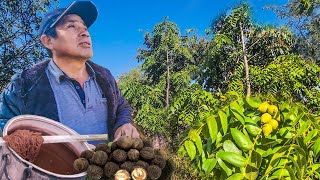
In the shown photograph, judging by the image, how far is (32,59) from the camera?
3896 mm

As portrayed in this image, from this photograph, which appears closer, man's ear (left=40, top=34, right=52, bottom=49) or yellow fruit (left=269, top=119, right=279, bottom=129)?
yellow fruit (left=269, top=119, right=279, bottom=129)

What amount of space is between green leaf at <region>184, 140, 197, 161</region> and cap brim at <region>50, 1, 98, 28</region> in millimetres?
2763

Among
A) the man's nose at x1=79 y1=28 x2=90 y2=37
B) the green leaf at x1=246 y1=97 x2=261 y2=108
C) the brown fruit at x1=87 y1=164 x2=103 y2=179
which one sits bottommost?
the brown fruit at x1=87 y1=164 x2=103 y2=179

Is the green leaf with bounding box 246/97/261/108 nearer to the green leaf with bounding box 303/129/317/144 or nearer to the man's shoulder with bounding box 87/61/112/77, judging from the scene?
the green leaf with bounding box 303/129/317/144

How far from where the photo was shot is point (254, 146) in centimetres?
73

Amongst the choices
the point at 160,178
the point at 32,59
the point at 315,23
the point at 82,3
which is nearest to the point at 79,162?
the point at 160,178

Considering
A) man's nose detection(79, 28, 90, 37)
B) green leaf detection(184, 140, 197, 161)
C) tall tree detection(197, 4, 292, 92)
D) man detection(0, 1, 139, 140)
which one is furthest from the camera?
tall tree detection(197, 4, 292, 92)

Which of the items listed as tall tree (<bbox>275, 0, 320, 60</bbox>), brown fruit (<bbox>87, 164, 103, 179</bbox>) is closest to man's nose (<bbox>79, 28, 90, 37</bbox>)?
brown fruit (<bbox>87, 164, 103, 179</bbox>)

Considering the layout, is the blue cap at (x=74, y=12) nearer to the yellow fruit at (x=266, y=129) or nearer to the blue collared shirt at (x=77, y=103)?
the blue collared shirt at (x=77, y=103)

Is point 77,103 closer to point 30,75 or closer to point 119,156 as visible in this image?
point 30,75

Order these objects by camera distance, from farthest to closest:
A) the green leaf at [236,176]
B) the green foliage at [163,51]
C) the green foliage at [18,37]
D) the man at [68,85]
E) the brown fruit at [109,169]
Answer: the green foliage at [163,51], the green foliage at [18,37], the man at [68,85], the brown fruit at [109,169], the green leaf at [236,176]

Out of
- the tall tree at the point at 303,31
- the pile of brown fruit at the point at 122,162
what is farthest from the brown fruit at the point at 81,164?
the tall tree at the point at 303,31

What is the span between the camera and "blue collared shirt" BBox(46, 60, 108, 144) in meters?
3.32

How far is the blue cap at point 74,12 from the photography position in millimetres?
3379
